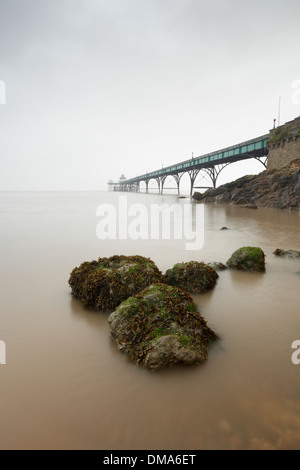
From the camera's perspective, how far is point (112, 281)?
462cm

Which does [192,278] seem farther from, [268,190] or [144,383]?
[268,190]

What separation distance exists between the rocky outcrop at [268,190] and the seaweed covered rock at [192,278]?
21506 millimetres

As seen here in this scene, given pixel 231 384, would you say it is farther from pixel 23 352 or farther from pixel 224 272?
pixel 224 272

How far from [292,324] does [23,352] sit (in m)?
3.94

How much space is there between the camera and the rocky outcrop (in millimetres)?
24078

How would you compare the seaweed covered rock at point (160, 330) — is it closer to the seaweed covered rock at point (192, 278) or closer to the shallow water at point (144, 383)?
the shallow water at point (144, 383)

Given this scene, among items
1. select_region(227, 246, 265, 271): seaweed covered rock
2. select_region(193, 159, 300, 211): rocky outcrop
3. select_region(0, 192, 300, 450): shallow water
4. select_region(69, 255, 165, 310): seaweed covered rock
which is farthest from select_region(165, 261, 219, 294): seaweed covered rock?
select_region(193, 159, 300, 211): rocky outcrop

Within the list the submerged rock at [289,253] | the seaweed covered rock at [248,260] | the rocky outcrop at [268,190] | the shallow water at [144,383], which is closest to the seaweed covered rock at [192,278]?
the shallow water at [144,383]

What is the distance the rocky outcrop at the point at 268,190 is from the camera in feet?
79.0

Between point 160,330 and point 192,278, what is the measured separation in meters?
2.28

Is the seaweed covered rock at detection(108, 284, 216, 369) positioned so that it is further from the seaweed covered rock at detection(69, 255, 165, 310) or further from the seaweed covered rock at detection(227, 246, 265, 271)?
the seaweed covered rock at detection(227, 246, 265, 271)

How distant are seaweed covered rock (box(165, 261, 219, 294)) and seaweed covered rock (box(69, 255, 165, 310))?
541 mm
